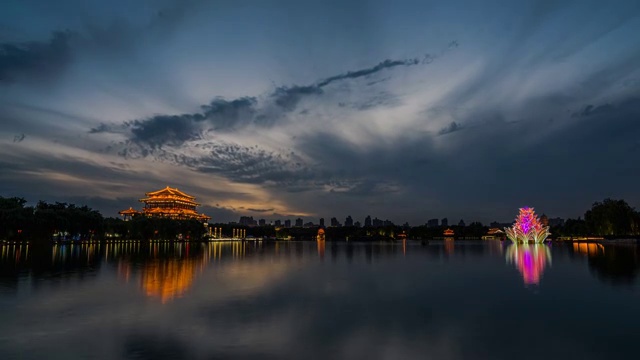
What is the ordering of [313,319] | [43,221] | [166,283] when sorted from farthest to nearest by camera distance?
[43,221]
[166,283]
[313,319]

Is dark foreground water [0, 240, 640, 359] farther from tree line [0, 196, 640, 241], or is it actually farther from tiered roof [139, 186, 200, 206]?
tiered roof [139, 186, 200, 206]

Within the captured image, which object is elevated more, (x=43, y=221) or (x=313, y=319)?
(x=43, y=221)

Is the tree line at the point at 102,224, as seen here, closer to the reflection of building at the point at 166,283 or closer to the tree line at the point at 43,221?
the tree line at the point at 43,221

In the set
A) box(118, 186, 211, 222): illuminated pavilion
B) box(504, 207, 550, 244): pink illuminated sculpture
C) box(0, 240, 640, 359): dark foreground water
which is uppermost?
box(118, 186, 211, 222): illuminated pavilion

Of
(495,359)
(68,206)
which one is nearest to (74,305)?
(495,359)

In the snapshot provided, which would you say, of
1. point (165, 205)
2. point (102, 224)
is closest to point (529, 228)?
point (102, 224)

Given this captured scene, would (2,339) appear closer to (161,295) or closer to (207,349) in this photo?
(207,349)

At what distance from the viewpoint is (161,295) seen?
20484mm

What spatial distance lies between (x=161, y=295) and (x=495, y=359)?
1444cm

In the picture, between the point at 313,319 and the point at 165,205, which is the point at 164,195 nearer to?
the point at 165,205

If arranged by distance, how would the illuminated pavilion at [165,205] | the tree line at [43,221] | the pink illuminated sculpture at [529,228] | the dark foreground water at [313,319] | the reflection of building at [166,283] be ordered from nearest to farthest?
the dark foreground water at [313,319], the reflection of building at [166,283], the tree line at [43,221], the pink illuminated sculpture at [529,228], the illuminated pavilion at [165,205]

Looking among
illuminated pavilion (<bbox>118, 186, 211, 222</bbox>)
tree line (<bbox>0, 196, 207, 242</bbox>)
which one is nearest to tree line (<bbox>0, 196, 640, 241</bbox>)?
tree line (<bbox>0, 196, 207, 242</bbox>)

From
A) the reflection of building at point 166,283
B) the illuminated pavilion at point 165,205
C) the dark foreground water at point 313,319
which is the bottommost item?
the dark foreground water at point 313,319

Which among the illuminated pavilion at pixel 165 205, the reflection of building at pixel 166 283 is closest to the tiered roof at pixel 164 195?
the illuminated pavilion at pixel 165 205
